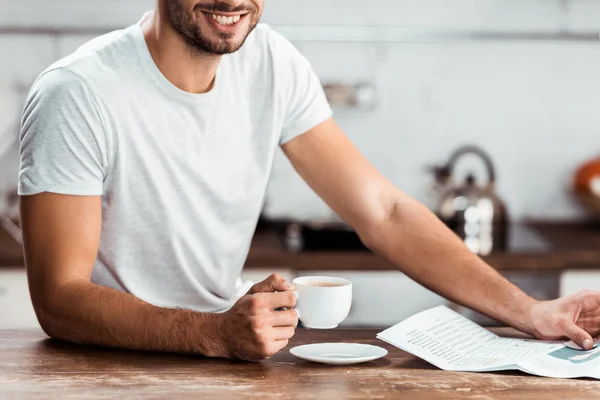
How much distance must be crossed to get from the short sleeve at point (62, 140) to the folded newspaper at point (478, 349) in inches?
22.7

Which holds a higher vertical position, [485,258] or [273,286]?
[273,286]

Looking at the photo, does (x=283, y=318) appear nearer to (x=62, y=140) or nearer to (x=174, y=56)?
(x=62, y=140)

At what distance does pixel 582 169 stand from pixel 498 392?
2.34m

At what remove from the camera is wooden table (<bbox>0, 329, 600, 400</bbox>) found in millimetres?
1317

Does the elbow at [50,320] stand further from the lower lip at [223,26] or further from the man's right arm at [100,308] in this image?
the lower lip at [223,26]

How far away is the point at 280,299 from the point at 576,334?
0.49 meters

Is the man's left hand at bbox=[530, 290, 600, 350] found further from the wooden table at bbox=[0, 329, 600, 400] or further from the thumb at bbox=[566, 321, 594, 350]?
the wooden table at bbox=[0, 329, 600, 400]

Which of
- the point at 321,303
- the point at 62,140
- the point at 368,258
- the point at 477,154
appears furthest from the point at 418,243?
the point at 477,154

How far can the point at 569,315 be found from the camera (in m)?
1.59

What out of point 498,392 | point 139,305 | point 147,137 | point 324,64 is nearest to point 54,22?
point 324,64

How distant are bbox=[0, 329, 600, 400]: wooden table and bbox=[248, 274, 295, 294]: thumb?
117mm

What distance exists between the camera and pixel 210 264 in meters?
1.88

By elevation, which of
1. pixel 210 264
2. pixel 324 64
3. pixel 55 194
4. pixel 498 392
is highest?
pixel 324 64

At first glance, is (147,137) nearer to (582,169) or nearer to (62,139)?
(62,139)
